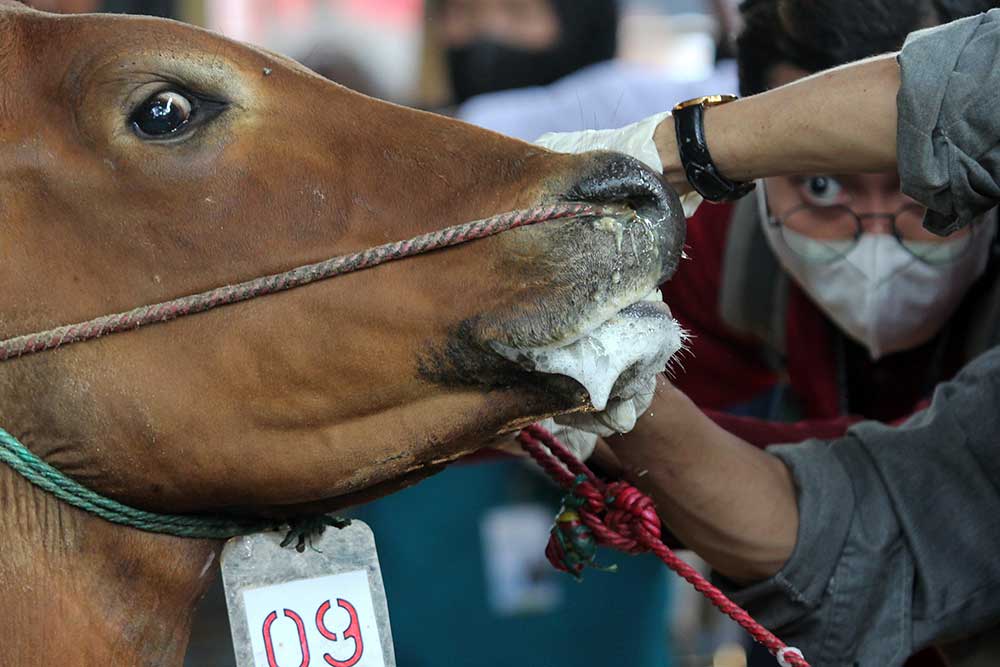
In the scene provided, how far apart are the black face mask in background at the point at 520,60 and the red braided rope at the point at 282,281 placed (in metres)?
3.01

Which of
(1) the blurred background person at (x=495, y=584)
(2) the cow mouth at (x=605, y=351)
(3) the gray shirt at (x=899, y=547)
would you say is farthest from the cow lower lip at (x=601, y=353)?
(1) the blurred background person at (x=495, y=584)

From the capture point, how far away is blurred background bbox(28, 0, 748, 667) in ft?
11.0

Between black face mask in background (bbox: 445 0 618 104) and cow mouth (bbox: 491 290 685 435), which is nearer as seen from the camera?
cow mouth (bbox: 491 290 685 435)

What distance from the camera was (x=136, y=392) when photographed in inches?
60.4

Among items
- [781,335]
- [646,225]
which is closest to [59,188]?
[646,225]

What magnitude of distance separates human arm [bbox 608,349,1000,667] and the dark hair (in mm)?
767

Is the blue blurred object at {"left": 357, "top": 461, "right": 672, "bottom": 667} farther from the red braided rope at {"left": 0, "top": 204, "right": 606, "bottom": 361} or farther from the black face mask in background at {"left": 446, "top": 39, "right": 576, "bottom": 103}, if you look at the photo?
the red braided rope at {"left": 0, "top": 204, "right": 606, "bottom": 361}

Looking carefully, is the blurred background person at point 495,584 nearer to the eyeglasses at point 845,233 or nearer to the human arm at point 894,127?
the eyeglasses at point 845,233


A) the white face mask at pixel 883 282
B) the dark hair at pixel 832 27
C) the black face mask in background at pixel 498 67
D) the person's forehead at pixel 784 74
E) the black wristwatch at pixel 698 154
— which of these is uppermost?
the black face mask in background at pixel 498 67

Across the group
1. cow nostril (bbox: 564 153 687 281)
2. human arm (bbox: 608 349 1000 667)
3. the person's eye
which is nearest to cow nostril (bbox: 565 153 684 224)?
cow nostril (bbox: 564 153 687 281)

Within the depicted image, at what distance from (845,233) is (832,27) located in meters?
0.38

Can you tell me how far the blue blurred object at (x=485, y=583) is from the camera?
131 inches

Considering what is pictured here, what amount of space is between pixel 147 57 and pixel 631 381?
0.62 m

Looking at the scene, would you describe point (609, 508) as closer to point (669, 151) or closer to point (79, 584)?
point (669, 151)
